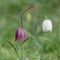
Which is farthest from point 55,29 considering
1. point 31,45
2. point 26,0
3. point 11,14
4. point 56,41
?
point 26,0

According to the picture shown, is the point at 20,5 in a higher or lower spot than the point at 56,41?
higher

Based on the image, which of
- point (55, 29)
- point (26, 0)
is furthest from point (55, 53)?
point (26, 0)

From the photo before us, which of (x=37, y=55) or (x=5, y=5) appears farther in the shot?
(x=5, y=5)

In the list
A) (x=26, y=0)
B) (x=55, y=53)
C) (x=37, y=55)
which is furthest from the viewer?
(x=26, y=0)

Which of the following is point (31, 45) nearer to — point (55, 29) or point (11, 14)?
point (55, 29)

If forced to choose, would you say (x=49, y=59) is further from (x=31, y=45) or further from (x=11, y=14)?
(x=11, y=14)

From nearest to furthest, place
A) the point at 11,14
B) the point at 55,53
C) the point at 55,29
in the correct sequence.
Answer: the point at 55,53 < the point at 55,29 < the point at 11,14
